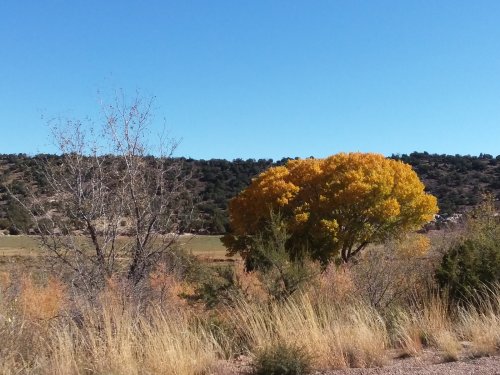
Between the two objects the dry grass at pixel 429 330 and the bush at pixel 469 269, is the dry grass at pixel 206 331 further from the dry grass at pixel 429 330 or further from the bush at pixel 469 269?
the bush at pixel 469 269

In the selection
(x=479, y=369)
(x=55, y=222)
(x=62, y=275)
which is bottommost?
(x=479, y=369)

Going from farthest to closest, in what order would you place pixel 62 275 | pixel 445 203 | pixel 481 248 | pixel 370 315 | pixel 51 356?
pixel 445 203 → pixel 481 248 → pixel 62 275 → pixel 370 315 → pixel 51 356

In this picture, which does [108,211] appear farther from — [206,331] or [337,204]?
[337,204]

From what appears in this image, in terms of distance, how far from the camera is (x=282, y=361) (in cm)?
669

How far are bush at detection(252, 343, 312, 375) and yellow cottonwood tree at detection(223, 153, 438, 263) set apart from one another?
22.6 metres

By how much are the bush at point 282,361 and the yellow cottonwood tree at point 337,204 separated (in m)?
22.6

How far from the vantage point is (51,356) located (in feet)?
21.3

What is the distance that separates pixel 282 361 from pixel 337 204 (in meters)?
25.2

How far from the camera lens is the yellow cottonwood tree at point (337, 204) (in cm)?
3056

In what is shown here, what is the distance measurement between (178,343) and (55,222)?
3.73 m

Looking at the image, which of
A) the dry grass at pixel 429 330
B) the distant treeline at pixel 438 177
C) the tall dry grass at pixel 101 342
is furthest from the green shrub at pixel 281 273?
the distant treeline at pixel 438 177

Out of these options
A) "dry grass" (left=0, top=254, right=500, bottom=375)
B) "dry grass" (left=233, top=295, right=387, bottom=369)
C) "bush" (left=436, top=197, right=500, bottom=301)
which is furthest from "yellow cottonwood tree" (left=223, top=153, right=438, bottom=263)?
"dry grass" (left=233, top=295, right=387, bottom=369)

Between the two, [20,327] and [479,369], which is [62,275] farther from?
[479,369]

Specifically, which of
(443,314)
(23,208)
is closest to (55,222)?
(23,208)
